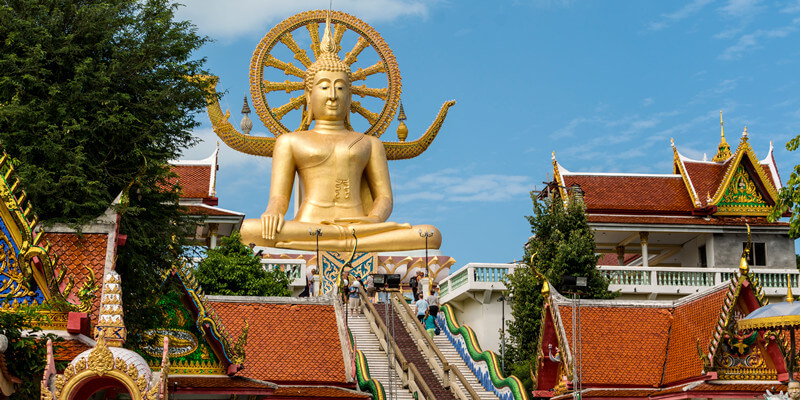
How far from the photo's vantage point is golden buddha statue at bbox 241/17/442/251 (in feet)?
114

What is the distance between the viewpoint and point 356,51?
121 ft

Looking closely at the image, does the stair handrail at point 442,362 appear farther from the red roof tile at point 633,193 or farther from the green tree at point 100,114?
the red roof tile at point 633,193

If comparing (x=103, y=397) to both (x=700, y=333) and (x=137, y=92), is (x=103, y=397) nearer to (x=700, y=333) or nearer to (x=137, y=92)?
(x=137, y=92)

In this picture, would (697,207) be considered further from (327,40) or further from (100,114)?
(100,114)

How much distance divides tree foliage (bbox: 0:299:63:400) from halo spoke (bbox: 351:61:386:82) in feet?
83.7

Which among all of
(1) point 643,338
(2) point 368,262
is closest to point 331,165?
(2) point 368,262

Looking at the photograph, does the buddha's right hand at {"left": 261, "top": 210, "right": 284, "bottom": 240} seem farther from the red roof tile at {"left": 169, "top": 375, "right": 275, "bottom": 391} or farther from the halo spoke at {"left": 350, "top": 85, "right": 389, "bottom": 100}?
the red roof tile at {"left": 169, "top": 375, "right": 275, "bottom": 391}

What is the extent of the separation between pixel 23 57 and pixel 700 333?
10.6m

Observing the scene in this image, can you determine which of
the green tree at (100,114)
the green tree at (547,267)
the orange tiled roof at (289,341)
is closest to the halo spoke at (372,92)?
the green tree at (547,267)

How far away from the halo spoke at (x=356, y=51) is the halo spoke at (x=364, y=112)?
120 centimetres

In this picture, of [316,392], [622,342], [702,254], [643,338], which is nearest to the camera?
[316,392]

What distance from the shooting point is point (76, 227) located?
1348cm

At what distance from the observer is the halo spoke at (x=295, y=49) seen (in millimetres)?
36219

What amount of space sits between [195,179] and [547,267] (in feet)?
43.6
